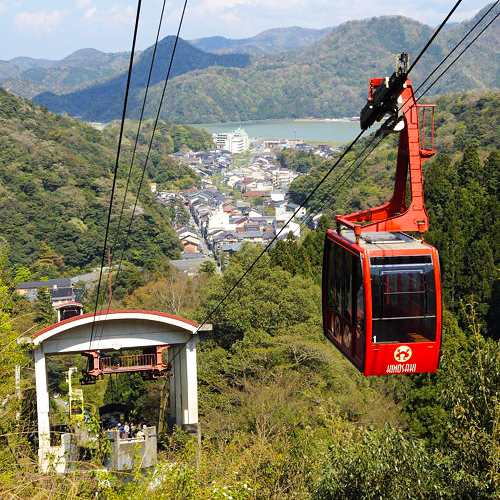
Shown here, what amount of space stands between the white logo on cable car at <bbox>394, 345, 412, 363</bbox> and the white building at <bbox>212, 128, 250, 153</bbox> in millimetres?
113973

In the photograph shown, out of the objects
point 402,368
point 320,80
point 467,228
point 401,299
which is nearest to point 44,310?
point 467,228

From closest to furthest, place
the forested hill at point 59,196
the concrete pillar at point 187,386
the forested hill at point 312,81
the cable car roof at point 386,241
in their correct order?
the cable car roof at point 386,241 < the concrete pillar at point 187,386 < the forested hill at point 59,196 < the forested hill at point 312,81

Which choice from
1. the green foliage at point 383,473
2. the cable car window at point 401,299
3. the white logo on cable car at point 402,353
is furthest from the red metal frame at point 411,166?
the green foliage at point 383,473

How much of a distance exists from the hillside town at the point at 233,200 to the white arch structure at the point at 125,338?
22.2 m

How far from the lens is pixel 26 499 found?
4.00 metres

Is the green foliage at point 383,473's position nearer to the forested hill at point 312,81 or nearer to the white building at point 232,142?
the white building at point 232,142

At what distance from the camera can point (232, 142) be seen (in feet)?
391

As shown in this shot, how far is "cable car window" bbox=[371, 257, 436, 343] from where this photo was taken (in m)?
5.43

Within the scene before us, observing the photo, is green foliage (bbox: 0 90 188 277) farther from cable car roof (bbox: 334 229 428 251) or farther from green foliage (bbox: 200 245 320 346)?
cable car roof (bbox: 334 229 428 251)

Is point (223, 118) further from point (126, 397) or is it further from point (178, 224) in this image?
point (126, 397)

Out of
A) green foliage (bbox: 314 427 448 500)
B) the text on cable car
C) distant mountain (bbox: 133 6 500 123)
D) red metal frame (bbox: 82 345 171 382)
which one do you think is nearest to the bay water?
distant mountain (bbox: 133 6 500 123)

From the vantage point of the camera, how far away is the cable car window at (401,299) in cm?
543

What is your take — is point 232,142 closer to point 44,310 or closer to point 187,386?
point 44,310

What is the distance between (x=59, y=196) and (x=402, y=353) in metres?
45.9
